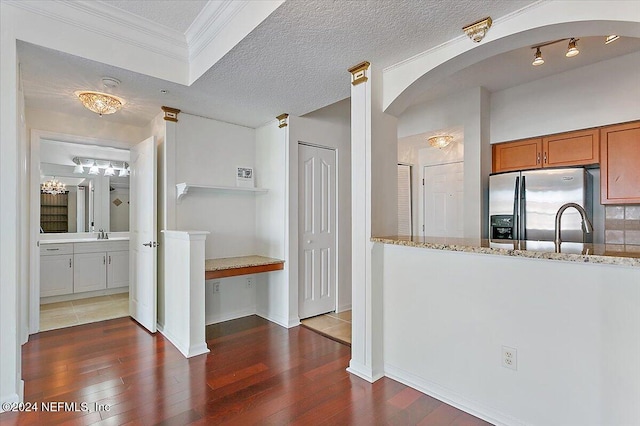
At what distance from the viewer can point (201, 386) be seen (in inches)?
90.7

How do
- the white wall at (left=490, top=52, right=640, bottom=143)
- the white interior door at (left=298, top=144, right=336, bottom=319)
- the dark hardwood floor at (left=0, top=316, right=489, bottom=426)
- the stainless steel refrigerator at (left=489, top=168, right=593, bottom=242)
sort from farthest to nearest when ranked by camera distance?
the white interior door at (left=298, top=144, right=336, bottom=319)
the stainless steel refrigerator at (left=489, top=168, right=593, bottom=242)
the white wall at (left=490, top=52, right=640, bottom=143)
the dark hardwood floor at (left=0, top=316, right=489, bottom=426)

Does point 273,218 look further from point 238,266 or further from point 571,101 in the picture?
point 571,101

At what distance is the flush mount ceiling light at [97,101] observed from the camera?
2.83 meters

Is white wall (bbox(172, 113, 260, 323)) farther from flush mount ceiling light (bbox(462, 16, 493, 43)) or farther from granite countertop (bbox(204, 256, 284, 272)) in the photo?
flush mount ceiling light (bbox(462, 16, 493, 43))

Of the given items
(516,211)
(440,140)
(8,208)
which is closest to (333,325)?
(516,211)

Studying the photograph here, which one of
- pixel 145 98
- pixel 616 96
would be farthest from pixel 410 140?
pixel 145 98

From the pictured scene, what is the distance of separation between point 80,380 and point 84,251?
9.71ft

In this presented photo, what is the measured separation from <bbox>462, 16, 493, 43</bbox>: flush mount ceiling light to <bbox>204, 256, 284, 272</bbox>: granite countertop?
2636 mm

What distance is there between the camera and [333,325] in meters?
3.60

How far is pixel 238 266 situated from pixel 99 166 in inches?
146

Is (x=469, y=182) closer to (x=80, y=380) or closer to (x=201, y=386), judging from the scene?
(x=201, y=386)

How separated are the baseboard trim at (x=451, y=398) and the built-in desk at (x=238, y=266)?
1566 millimetres

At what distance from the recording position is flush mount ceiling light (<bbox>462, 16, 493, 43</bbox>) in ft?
6.15

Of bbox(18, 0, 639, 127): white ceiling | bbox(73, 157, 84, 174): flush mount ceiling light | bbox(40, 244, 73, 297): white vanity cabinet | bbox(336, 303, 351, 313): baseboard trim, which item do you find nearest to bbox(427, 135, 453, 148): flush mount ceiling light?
bbox(18, 0, 639, 127): white ceiling
